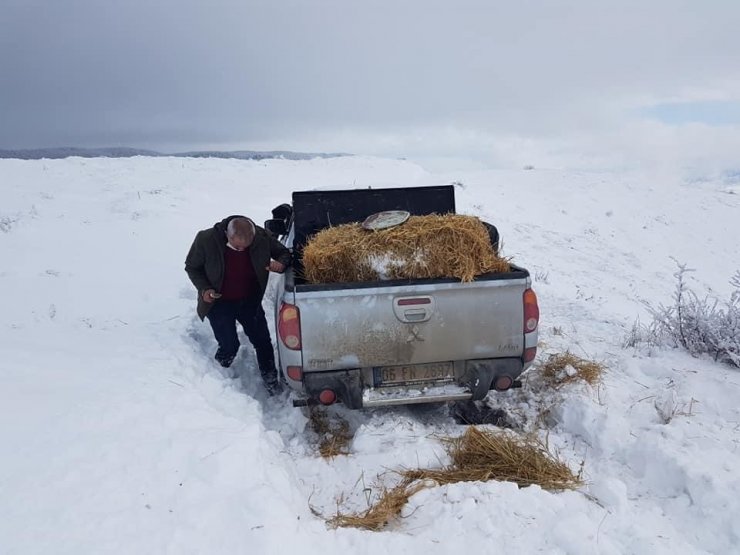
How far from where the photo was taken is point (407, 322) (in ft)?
12.2

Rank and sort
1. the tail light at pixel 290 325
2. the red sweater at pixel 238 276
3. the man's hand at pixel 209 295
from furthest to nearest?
1. the red sweater at pixel 238 276
2. the man's hand at pixel 209 295
3. the tail light at pixel 290 325

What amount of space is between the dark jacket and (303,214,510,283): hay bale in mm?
686

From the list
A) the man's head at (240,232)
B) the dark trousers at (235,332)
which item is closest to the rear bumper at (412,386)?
the dark trousers at (235,332)

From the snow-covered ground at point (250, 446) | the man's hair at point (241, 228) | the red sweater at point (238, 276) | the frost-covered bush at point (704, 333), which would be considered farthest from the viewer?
the frost-covered bush at point (704, 333)

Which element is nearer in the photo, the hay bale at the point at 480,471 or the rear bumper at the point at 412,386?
the hay bale at the point at 480,471

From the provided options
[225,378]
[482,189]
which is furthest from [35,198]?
[482,189]

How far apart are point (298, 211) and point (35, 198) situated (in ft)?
40.3

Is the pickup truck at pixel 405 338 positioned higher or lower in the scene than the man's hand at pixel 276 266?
lower

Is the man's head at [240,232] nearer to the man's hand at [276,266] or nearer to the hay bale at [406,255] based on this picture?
the man's hand at [276,266]

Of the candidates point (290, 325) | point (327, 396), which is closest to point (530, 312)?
point (327, 396)

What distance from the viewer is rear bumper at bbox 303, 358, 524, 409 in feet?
12.4

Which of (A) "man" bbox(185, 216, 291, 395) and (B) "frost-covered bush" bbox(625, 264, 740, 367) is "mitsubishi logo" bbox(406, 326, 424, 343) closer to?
(A) "man" bbox(185, 216, 291, 395)

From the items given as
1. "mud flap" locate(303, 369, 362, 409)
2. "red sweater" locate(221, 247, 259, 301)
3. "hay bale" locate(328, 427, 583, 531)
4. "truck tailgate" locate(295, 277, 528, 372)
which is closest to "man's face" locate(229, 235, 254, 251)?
"red sweater" locate(221, 247, 259, 301)

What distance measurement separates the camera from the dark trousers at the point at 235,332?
4.80 meters
